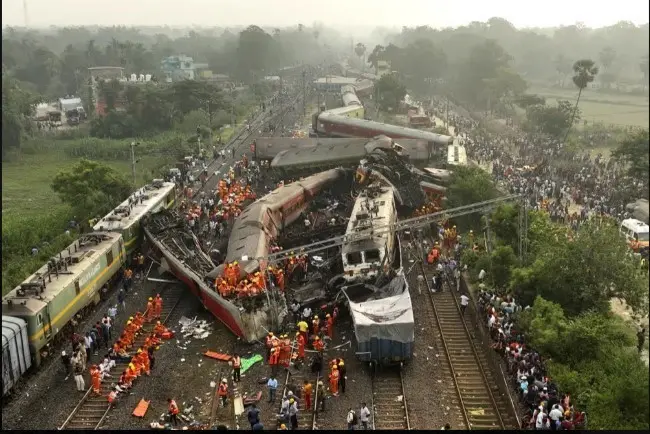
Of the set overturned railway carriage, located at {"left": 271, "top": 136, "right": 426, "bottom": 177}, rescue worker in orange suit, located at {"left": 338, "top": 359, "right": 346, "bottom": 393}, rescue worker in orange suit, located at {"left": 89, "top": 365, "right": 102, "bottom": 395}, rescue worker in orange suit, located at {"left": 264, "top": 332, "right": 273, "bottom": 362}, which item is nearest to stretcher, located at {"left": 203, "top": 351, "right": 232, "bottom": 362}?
rescue worker in orange suit, located at {"left": 264, "top": 332, "right": 273, "bottom": 362}

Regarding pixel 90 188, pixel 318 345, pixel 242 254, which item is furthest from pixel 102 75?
pixel 318 345

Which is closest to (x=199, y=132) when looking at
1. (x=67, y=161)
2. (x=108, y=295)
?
(x=67, y=161)

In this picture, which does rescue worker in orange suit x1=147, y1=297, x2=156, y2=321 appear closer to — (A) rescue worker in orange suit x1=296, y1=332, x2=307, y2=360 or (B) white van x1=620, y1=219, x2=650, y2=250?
(A) rescue worker in orange suit x1=296, y1=332, x2=307, y2=360

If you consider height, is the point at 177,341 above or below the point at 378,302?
below

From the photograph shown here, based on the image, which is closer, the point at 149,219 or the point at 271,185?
the point at 149,219

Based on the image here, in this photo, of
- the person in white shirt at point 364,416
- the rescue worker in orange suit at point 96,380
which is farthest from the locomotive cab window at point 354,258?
the rescue worker in orange suit at point 96,380

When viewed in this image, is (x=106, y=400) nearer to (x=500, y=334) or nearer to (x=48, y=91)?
(x=500, y=334)
